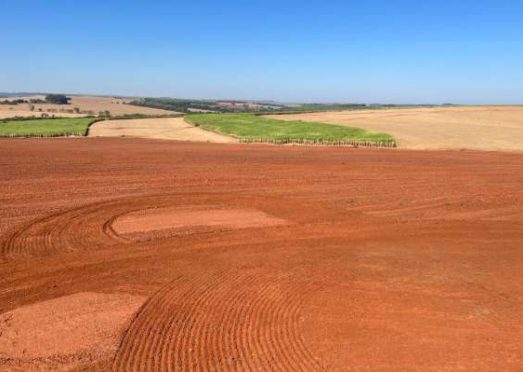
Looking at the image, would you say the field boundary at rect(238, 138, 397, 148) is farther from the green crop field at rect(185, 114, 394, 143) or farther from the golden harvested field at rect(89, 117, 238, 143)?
the golden harvested field at rect(89, 117, 238, 143)

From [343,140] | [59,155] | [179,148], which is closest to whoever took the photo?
[59,155]

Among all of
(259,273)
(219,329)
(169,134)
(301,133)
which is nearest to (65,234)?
(259,273)

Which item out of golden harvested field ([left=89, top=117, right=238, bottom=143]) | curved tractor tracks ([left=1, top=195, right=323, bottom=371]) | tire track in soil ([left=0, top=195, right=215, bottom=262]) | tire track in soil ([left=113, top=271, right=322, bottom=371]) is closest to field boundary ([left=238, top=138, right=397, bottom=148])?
golden harvested field ([left=89, top=117, right=238, bottom=143])

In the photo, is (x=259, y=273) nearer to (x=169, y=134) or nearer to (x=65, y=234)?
(x=65, y=234)

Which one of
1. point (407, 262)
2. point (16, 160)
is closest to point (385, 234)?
point (407, 262)

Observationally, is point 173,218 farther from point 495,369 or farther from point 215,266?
point 495,369
